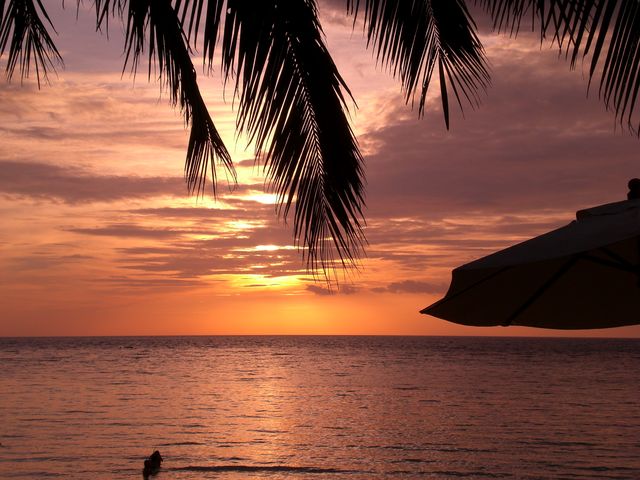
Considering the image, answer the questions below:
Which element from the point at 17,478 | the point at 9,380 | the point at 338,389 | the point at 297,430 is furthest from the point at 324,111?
the point at 9,380

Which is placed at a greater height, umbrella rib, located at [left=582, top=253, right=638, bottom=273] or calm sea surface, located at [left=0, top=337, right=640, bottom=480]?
umbrella rib, located at [left=582, top=253, right=638, bottom=273]

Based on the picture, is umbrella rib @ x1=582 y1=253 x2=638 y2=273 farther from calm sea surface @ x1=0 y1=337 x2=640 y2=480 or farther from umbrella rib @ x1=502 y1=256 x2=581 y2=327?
calm sea surface @ x1=0 y1=337 x2=640 y2=480

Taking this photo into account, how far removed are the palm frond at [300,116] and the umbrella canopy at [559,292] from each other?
82 cm

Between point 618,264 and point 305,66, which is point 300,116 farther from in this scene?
point 618,264

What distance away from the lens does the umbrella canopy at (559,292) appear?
4789 millimetres

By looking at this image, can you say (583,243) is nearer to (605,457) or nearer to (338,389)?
(605,457)

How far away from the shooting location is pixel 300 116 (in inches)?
162

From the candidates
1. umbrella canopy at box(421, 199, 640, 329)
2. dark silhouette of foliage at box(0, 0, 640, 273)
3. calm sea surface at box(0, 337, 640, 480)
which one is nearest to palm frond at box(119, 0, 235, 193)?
dark silhouette of foliage at box(0, 0, 640, 273)

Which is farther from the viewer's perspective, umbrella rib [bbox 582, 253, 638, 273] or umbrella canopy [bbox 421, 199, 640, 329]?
umbrella rib [bbox 582, 253, 638, 273]

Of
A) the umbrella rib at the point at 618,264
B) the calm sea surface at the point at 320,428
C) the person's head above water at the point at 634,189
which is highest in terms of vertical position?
the person's head above water at the point at 634,189

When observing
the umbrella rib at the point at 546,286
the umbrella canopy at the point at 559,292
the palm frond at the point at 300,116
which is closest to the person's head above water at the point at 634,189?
the umbrella canopy at the point at 559,292

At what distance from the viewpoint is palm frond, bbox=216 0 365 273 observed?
3852 mm

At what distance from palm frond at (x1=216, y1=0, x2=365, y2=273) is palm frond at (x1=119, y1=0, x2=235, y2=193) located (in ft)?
2.18

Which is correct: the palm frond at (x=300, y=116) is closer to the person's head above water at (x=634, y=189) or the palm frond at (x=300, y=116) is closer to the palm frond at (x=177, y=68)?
the palm frond at (x=177, y=68)
